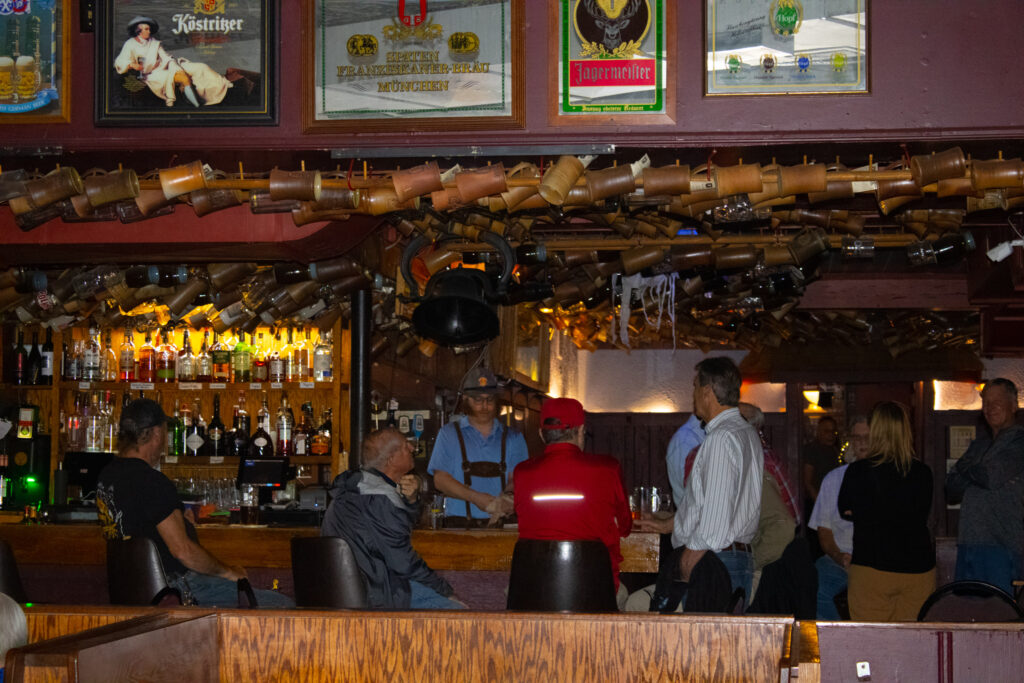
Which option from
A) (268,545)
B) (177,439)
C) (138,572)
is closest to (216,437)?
(177,439)

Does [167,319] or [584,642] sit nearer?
[584,642]

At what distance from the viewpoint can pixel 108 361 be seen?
8484 millimetres

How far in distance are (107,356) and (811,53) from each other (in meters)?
5.73

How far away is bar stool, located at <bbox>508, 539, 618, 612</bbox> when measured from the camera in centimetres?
409

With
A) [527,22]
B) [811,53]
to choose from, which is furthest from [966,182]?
[527,22]

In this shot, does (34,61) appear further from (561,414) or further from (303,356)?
(303,356)

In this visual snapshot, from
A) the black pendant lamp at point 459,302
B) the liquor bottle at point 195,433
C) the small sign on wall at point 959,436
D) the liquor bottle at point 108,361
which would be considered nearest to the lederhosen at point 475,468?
the black pendant lamp at point 459,302

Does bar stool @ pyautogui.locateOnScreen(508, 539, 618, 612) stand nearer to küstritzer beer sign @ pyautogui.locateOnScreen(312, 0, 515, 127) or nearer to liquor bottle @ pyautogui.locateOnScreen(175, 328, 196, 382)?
küstritzer beer sign @ pyautogui.locateOnScreen(312, 0, 515, 127)

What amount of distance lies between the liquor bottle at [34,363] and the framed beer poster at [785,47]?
566cm

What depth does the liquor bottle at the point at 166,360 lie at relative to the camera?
823 cm

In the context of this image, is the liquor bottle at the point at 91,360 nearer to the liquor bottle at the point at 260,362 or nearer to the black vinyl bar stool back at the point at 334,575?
the liquor bottle at the point at 260,362

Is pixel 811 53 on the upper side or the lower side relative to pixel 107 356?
upper

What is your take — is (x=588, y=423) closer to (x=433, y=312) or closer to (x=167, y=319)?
(x=167, y=319)

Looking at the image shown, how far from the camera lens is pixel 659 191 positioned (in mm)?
→ 4836
